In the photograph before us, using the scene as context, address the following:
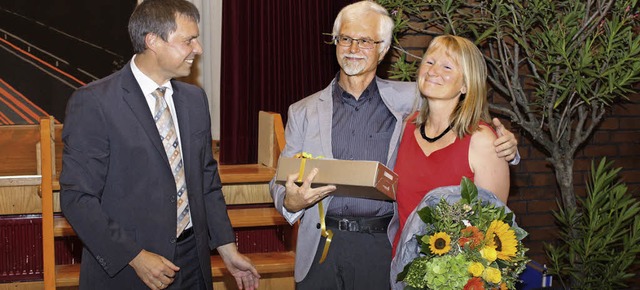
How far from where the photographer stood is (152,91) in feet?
8.89

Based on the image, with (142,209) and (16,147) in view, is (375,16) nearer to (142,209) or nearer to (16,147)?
(142,209)

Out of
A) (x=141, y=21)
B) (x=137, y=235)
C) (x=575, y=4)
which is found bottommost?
(x=137, y=235)

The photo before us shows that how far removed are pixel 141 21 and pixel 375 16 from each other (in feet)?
2.77

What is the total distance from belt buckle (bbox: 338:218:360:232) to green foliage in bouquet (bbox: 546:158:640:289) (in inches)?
74.4

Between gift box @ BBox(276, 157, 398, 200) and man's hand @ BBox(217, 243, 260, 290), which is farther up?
gift box @ BBox(276, 157, 398, 200)

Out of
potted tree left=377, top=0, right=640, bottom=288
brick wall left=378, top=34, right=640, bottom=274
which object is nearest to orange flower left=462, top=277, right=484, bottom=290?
potted tree left=377, top=0, right=640, bottom=288

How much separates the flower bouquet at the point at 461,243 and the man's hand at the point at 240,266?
549 mm

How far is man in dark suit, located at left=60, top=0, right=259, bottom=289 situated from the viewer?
254 cm

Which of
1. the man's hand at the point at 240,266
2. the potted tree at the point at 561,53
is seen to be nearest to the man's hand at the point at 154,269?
the man's hand at the point at 240,266

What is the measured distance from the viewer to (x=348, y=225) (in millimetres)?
2941

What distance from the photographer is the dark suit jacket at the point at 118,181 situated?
2.53 metres

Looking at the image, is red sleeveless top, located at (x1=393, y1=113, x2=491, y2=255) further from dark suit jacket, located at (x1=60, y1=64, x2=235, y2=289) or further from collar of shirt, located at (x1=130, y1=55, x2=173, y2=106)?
collar of shirt, located at (x1=130, y1=55, x2=173, y2=106)

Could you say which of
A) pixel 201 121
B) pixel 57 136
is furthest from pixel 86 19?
pixel 201 121

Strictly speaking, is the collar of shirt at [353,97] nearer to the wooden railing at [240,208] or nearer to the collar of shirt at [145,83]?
the collar of shirt at [145,83]
